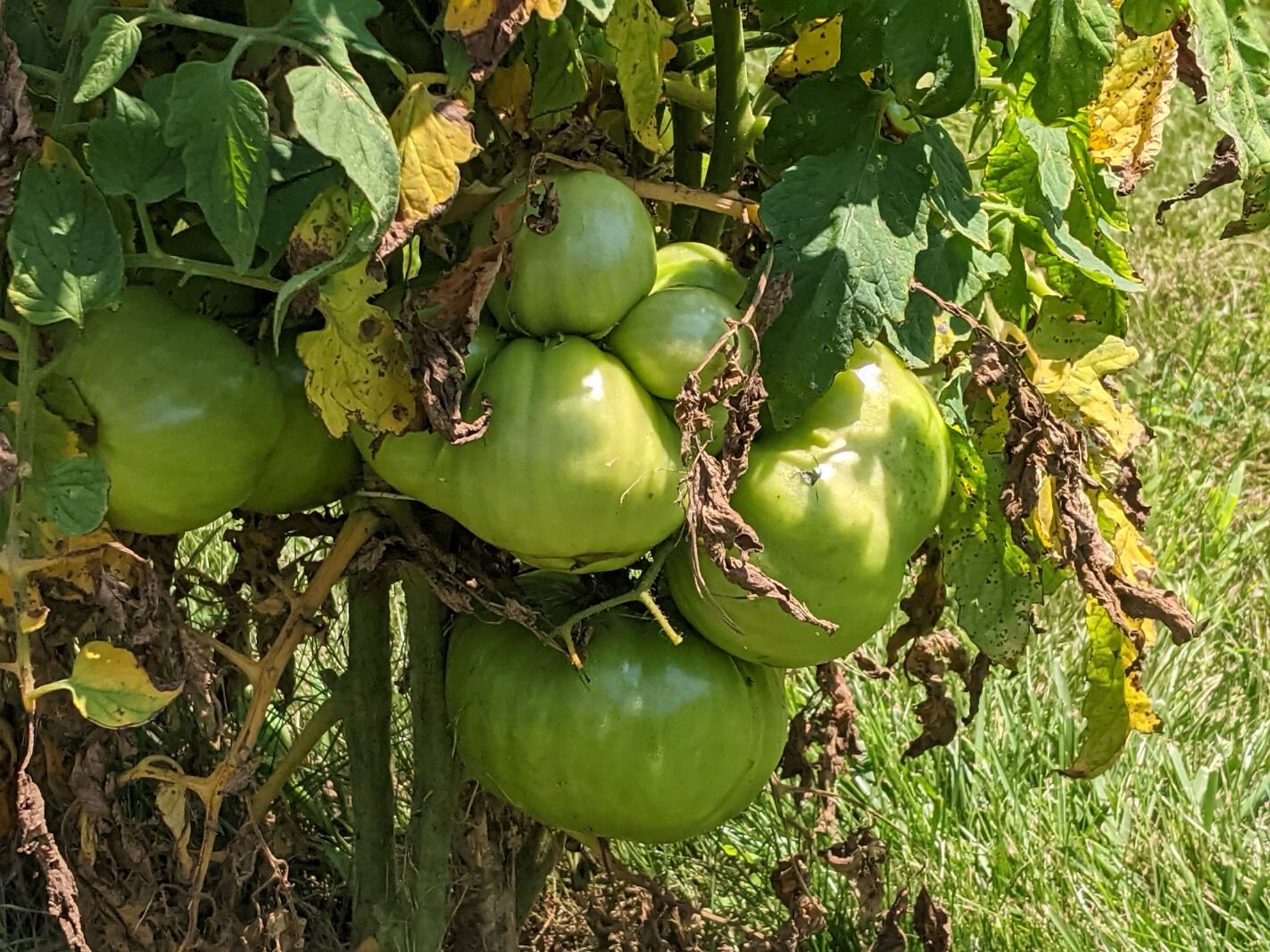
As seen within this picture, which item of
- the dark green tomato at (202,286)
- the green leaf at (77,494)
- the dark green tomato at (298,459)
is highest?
the dark green tomato at (202,286)

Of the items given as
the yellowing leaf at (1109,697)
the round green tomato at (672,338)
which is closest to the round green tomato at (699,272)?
the round green tomato at (672,338)

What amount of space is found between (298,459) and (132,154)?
0.89 ft

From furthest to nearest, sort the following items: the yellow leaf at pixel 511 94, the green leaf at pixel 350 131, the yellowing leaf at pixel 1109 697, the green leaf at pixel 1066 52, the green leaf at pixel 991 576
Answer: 1. the yellowing leaf at pixel 1109 697
2. the green leaf at pixel 991 576
3. the yellow leaf at pixel 511 94
4. the green leaf at pixel 1066 52
5. the green leaf at pixel 350 131

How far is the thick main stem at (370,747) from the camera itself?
4.15 ft

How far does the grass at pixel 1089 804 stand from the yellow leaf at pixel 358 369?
0.98 metres

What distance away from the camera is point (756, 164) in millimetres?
1160

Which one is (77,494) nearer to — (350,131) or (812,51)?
(350,131)

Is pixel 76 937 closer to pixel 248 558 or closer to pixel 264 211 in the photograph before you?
pixel 248 558

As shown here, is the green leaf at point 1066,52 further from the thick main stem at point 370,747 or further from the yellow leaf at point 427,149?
the thick main stem at point 370,747

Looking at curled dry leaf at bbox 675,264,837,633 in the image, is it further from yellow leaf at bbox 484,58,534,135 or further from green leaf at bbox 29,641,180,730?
green leaf at bbox 29,641,180,730

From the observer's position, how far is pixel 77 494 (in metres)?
0.92

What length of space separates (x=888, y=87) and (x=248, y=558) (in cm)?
62

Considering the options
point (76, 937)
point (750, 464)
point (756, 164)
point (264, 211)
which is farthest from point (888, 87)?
point (76, 937)

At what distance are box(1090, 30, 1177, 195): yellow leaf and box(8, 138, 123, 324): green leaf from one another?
0.74 m
